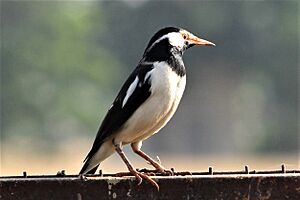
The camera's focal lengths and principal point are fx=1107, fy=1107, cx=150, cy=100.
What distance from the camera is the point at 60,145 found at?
58.0 meters

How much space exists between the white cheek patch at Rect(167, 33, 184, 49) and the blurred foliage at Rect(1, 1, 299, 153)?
157ft

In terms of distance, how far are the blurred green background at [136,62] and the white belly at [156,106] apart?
152 feet

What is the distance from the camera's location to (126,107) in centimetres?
863

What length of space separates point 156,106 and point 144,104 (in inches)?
5.2

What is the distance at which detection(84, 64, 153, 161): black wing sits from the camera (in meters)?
8.55

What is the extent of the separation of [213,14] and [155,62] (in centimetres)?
6679

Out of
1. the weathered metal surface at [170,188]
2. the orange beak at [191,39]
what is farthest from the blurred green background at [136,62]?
the weathered metal surface at [170,188]

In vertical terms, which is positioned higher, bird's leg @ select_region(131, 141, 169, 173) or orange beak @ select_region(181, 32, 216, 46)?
orange beak @ select_region(181, 32, 216, 46)

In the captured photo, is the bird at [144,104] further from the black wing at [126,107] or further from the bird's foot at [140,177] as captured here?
the bird's foot at [140,177]

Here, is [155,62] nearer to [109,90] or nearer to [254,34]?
[109,90]

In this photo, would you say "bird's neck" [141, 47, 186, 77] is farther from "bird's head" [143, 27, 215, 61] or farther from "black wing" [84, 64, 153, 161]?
"black wing" [84, 64, 153, 161]

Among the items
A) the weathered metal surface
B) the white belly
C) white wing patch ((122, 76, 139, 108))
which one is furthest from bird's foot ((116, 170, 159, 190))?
white wing patch ((122, 76, 139, 108))

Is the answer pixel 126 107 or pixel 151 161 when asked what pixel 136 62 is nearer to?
pixel 126 107

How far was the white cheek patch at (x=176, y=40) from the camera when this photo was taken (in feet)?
29.5
